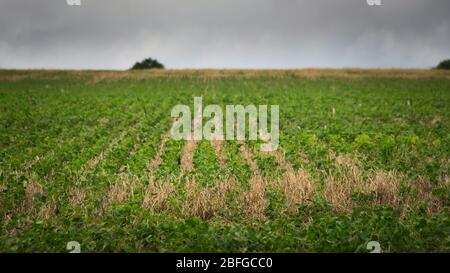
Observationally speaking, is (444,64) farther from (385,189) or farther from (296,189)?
(296,189)

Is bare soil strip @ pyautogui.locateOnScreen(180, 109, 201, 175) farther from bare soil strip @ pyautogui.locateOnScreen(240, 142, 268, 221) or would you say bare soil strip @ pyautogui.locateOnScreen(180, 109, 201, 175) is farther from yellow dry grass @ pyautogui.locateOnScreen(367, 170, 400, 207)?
yellow dry grass @ pyautogui.locateOnScreen(367, 170, 400, 207)

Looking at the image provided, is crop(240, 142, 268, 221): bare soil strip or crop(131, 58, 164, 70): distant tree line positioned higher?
crop(131, 58, 164, 70): distant tree line

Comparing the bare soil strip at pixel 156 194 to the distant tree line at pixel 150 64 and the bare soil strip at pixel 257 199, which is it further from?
the distant tree line at pixel 150 64

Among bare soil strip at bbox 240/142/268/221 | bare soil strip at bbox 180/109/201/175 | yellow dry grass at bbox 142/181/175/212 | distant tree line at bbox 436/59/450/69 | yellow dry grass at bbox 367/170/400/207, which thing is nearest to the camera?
bare soil strip at bbox 240/142/268/221

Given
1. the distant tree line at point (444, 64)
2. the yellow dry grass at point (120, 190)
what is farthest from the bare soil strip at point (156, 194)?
the distant tree line at point (444, 64)

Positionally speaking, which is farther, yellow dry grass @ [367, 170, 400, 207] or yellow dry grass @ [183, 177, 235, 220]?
yellow dry grass @ [367, 170, 400, 207]

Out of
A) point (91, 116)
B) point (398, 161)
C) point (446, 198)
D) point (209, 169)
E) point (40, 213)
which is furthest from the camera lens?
point (91, 116)

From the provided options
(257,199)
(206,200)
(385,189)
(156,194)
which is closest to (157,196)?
(156,194)

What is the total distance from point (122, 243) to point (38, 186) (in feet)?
10.6

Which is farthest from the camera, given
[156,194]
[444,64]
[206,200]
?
[444,64]

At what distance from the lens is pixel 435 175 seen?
346 inches

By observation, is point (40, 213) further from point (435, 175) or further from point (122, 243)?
point (435, 175)

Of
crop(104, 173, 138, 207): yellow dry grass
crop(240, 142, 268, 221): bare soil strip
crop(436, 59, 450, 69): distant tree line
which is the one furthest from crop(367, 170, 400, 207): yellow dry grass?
crop(436, 59, 450, 69): distant tree line
